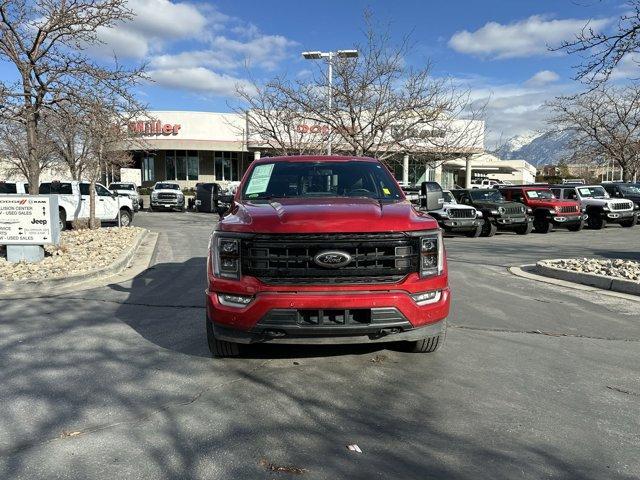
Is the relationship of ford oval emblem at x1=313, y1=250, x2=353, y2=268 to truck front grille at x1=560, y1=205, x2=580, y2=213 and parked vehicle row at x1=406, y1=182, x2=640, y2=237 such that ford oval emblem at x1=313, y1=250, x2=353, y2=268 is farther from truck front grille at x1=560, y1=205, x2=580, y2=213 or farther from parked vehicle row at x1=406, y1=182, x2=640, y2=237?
truck front grille at x1=560, y1=205, x2=580, y2=213

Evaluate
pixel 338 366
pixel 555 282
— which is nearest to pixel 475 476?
pixel 338 366

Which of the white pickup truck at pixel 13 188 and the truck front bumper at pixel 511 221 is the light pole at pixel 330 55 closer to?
the truck front bumper at pixel 511 221

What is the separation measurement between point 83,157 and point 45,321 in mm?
16654

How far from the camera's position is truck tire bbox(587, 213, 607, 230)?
20.5 meters

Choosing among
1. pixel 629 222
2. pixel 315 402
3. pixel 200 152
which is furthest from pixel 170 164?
pixel 315 402

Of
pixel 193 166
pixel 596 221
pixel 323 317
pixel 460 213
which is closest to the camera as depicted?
pixel 323 317

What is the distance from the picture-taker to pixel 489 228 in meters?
18.0

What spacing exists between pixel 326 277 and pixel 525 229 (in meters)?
16.4

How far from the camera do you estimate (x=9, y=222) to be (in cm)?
952

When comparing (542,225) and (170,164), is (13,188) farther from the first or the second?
(170,164)

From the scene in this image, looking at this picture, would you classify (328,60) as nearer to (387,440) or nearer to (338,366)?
(338,366)

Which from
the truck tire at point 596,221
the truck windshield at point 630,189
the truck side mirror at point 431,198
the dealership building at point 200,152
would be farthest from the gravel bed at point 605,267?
the dealership building at point 200,152

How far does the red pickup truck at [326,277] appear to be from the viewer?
12.7 feet

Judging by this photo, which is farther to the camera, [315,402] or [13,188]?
[13,188]
